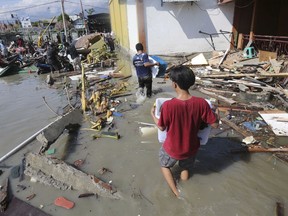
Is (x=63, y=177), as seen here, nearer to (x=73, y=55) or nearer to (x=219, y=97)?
(x=219, y=97)

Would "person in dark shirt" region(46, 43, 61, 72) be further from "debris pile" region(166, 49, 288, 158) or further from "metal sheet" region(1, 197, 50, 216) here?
"metal sheet" region(1, 197, 50, 216)

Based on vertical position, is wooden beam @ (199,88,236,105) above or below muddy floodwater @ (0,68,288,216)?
above

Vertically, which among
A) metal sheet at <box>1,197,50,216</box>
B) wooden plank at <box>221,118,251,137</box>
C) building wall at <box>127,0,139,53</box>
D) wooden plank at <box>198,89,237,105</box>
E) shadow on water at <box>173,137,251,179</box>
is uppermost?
building wall at <box>127,0,139,53</box>

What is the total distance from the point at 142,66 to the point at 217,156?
3.64m

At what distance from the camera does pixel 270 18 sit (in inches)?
527

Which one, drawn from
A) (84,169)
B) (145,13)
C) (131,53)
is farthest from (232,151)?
(131,53)

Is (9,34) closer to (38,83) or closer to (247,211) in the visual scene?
(38,83)

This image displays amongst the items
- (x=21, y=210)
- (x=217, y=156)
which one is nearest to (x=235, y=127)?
(x=217, y=156)

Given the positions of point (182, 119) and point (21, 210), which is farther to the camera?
point (21, 210)

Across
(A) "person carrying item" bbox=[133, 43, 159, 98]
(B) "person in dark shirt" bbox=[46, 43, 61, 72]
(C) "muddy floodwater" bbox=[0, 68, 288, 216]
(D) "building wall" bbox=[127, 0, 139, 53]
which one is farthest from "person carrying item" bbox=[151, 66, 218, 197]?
(D) "building wall" bbox=[127, 0, 139, 53]

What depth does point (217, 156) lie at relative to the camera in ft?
Result: 14.9

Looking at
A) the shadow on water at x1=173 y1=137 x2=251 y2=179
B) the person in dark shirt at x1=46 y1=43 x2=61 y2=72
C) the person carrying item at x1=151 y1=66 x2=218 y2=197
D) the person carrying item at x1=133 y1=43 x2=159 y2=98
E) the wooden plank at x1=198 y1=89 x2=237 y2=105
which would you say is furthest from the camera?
the person in dark shirt at x1=46 y1=43 x2=61 y2=72

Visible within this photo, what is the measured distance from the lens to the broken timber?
371 cm

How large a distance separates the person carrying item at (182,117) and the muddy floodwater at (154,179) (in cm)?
76
